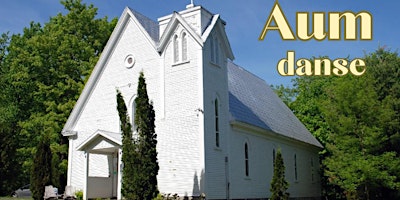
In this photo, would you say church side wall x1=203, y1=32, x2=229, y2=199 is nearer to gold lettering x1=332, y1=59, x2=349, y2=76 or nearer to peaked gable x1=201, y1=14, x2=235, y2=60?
peaked gable x1=201, y1=14, x2=235, y2=60

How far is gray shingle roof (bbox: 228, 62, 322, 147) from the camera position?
2652 cm

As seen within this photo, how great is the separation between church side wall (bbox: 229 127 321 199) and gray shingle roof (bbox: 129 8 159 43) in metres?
6.30

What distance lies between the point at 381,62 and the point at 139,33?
19994 mm

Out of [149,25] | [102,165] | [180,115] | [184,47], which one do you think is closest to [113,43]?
[149,25]

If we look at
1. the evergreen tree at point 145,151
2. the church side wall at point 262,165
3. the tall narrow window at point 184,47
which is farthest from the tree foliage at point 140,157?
the church side wall at point 262,165

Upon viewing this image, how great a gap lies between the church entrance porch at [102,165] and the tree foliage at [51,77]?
7465 millimetres

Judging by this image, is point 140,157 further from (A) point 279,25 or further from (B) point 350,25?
(B) point 350,25

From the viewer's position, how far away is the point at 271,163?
29.4 m

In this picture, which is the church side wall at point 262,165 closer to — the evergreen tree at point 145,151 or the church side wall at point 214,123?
the church side wall at point 214,123

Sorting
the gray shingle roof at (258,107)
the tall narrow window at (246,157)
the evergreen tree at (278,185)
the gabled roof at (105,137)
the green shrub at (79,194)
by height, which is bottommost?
the green shrub at (79,194)

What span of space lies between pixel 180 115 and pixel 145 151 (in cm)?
509

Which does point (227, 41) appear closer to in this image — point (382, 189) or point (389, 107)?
point (389, 107)

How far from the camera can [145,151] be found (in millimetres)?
17047

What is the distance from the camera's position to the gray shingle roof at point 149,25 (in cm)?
2397
